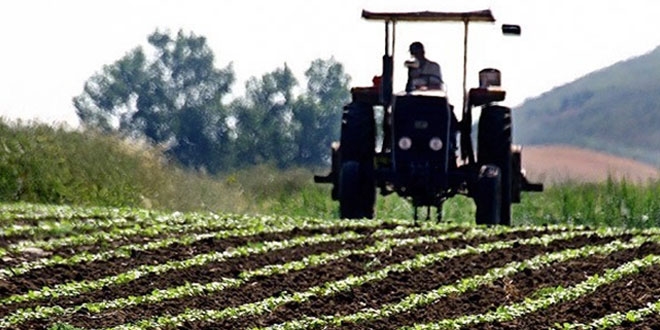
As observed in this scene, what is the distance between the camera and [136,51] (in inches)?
2002

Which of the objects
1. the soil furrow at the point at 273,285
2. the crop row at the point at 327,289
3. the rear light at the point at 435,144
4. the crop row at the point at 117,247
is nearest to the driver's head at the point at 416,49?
the rear light at the point at 435,144

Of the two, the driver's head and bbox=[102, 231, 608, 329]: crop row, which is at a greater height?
the driver's head

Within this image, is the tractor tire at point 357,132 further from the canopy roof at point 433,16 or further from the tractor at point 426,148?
the canopy roof at point 433,16

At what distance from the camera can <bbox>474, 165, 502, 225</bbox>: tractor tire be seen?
18.8 meters

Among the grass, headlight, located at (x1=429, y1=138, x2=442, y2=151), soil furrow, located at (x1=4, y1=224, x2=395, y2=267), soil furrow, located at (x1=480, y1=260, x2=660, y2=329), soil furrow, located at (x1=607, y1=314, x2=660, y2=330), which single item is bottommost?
soil furrow, located at (x1=607, y1=314, x2=660, y2=330)

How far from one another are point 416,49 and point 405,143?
97 centimetres

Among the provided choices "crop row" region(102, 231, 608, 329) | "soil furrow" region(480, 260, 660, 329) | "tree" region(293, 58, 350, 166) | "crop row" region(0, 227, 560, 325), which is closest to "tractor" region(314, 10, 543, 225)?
"crop row" region(0, 227, 560, 325)

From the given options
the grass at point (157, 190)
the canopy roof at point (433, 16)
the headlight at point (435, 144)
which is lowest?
the grass at point (157, 190)

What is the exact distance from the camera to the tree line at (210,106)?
45.9 meters

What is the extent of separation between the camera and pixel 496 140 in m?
19.4

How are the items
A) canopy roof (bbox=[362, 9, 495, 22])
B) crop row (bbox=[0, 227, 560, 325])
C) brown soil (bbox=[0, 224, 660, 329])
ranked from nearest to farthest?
brown soil (bbox=[0, 224, 660, 329]), crop row (bbox=[0, 227, 560, 325]), canopy roof (bbox=[362, 9, 495, 22])

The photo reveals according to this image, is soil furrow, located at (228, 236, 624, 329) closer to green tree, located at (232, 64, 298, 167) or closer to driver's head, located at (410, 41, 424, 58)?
driver's head, located at (410, 41, 424, 58)

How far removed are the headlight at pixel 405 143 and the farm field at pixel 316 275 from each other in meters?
1.23

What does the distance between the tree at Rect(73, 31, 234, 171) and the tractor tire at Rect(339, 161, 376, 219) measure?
26272 mm
